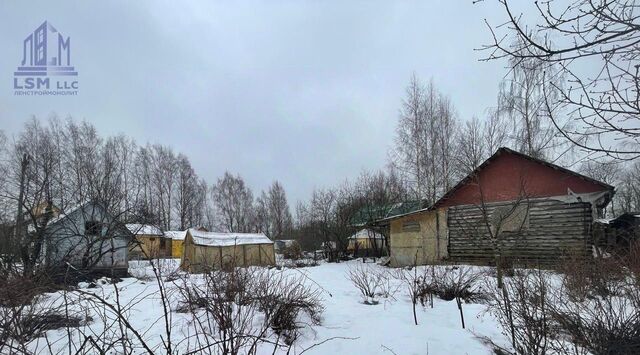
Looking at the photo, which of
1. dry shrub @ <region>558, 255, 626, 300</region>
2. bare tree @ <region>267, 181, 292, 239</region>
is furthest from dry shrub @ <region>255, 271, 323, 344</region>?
bare tree @ <region>267, 181, 292, 239</region>

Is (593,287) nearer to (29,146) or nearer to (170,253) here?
(29,146)

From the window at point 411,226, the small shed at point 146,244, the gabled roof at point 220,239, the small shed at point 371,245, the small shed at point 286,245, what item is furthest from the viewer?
the small shed at point 286,245

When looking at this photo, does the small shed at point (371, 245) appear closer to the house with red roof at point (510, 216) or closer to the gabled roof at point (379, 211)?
the gabled roof at point (379, 211)

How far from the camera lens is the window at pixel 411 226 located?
1923 centimetres

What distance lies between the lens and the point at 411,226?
19.4 m

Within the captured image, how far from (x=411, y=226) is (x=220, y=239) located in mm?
11786

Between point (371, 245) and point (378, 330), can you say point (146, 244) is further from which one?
point (371, 245)

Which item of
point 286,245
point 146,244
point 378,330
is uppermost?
point 146,244

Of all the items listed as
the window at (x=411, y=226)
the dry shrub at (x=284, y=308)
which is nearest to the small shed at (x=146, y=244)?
the dry shrub at (x=284, y=308)

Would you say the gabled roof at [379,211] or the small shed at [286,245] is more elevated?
the gabled roof at [379,211]

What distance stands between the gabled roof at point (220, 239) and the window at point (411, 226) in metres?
9.36

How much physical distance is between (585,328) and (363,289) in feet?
16.5

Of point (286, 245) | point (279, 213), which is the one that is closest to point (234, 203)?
point (279, 213)

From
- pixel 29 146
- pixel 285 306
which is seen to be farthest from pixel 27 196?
pixel 29 146
